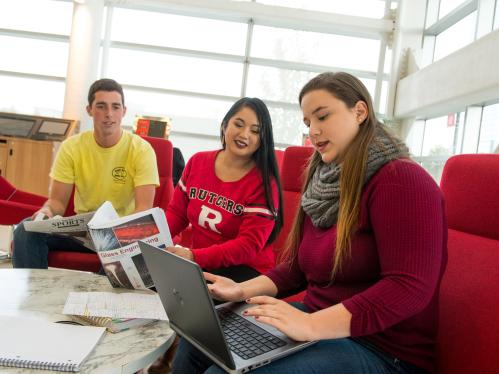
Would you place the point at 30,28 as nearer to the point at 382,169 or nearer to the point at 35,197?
the point at 35,197

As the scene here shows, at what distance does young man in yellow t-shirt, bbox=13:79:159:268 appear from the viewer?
2262mm

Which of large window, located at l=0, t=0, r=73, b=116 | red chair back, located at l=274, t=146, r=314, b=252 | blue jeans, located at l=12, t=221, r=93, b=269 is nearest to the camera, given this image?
blue jeans, located at l=12, t=221, r=93, b=269

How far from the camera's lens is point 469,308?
1031mm

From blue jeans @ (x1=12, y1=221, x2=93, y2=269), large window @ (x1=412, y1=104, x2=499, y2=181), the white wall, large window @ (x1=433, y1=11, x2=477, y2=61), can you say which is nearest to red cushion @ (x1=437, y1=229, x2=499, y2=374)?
blue jeans @ (x1=12, y1=221, x2=93, y2=269)

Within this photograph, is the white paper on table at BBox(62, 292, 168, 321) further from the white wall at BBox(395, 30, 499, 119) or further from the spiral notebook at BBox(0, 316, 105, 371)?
the white wall at BBox(395, 30, 499, 119)

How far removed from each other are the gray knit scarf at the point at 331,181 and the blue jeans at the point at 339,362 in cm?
31

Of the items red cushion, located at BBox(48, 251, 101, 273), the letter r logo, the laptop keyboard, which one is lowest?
red cushion, located at BBox(48, 251, 101, 273)

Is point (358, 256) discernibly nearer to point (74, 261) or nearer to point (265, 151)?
point (265, 151)

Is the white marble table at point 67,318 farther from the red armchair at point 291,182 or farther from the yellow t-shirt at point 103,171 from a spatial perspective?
the red armchair at point 291,182

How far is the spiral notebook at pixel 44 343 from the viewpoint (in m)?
0.86

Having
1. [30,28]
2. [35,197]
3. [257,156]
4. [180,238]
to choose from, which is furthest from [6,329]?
[30,28]

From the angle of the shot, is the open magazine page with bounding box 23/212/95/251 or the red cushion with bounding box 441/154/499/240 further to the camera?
the open magazine page with bounding box 23/212/95/251

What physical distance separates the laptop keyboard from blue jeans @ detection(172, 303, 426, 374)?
4 cm

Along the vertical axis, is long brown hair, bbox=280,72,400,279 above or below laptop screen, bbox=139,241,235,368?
above
